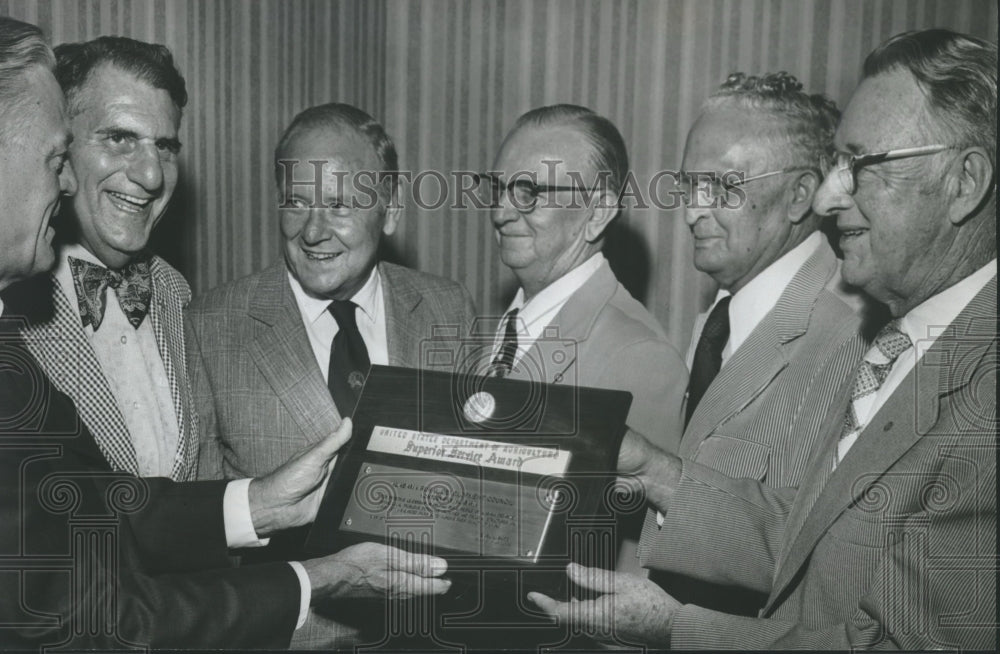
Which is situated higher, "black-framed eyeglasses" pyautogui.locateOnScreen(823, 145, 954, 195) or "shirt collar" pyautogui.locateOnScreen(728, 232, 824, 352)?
"black-framed eyeglasses" pyautogui.locateOnScreen(823, 145, 954, 195)

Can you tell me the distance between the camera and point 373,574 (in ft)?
6.51

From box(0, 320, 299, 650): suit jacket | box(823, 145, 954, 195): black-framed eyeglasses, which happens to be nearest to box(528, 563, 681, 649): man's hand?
box(0, 320, 299, 650): suit jacket

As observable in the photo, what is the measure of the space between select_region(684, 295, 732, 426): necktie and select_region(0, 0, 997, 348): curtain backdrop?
1.01m

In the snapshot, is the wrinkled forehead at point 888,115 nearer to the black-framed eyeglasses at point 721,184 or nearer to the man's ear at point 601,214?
the black-framed eyeglasses at point 721,184

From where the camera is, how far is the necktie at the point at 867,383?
1774 mm

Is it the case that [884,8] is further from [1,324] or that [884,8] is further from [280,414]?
[1,324]

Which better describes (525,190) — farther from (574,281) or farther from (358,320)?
(358,320)

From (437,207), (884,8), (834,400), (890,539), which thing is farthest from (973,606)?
(437,207)

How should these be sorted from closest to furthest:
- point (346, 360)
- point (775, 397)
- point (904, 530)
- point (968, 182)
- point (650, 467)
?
point (904, 530) → point (968, 182) → point (650, 467) → point (775, 397) → point (346, 360)

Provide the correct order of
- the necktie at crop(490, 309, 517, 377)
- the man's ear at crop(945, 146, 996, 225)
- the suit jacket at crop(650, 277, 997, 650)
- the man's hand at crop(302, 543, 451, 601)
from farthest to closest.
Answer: the necktie at crop(490, 309, 517, 377), the man's hand at crop(302, 543, 451, 601), the man's ear at crop(945, 146, 996, 225), the suit jacket at crop(650, 277, 997, 650)

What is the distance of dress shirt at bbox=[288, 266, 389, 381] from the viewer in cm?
263

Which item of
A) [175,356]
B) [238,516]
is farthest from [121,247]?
[238,516]

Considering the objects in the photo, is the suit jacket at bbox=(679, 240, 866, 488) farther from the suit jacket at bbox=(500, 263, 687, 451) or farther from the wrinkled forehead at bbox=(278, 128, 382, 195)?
the wrinkled forehead at bbox=(278, 128, 382, 195)

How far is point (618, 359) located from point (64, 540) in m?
1.40
